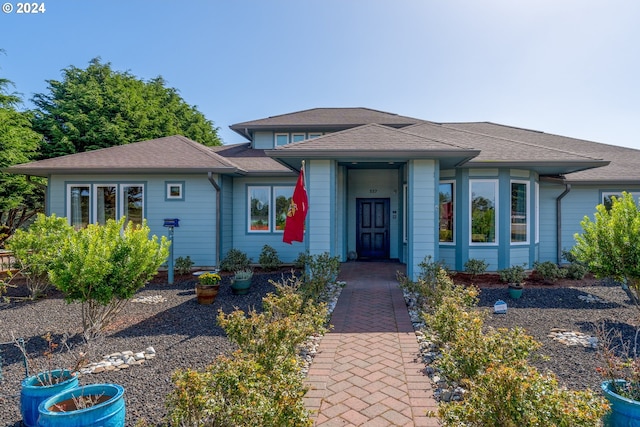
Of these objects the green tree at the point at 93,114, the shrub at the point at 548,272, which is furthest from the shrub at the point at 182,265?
the green tree at the point at 93,114

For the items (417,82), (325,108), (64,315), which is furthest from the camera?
(325,108)

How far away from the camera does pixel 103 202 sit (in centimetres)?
989

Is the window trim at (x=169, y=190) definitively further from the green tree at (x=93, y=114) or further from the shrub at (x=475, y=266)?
the green tree at (x=93, y=114)

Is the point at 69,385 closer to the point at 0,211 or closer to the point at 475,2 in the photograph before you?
the point at 475,2

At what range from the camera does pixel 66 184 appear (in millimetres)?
9766

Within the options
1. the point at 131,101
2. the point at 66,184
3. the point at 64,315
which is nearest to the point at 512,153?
the point at 64,315

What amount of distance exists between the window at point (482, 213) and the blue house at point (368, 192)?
0.03 meters

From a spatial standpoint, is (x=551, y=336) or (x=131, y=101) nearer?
(x=551, y=336)

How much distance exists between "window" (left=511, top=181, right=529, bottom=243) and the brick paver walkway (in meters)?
4.52

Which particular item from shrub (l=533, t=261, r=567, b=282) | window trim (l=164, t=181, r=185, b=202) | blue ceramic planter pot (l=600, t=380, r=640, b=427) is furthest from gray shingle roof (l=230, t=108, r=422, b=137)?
blue ceramic planter pot (l=600, t=380, r=640, b=427)

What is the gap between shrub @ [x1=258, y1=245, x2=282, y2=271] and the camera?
9711 mm

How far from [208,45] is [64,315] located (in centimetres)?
818

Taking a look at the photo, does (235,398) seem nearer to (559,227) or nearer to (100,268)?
(100,268)

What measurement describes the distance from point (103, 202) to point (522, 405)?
11066 mm
